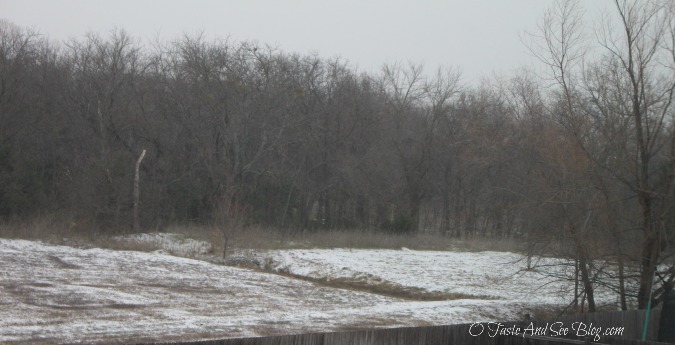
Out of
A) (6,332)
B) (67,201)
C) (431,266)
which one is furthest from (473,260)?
(6,332)

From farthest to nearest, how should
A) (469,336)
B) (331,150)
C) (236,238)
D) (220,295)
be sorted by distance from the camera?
1. (331,150)
2. (236,238)
3. (220,295)
4. (469,336)

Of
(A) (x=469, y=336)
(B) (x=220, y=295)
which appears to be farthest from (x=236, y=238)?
(A) (x=469, y=336)

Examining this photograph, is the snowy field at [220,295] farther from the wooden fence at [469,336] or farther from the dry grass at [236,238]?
the wooden fence at [469,336]

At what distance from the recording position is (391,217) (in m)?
54.3

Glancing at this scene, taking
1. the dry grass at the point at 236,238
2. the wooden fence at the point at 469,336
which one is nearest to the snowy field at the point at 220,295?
the dry grass at the point at 236,238

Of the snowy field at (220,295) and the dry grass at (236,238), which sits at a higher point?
the dry grass at (236,238)

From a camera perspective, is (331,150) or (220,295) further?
(331,150)

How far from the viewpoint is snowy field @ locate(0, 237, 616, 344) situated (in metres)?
14.5

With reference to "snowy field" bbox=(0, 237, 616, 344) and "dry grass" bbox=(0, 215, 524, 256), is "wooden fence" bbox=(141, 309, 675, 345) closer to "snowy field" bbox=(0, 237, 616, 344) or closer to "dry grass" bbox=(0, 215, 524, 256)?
"snowy field" bbox=(0, 237, 616, 344)

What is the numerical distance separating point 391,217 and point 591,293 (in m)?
37.5

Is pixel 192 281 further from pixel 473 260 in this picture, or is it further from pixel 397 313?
Result: pixel 473 260

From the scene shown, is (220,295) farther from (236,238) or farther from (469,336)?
(469,336)

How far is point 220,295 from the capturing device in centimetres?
2080

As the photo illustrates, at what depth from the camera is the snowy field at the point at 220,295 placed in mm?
14453
